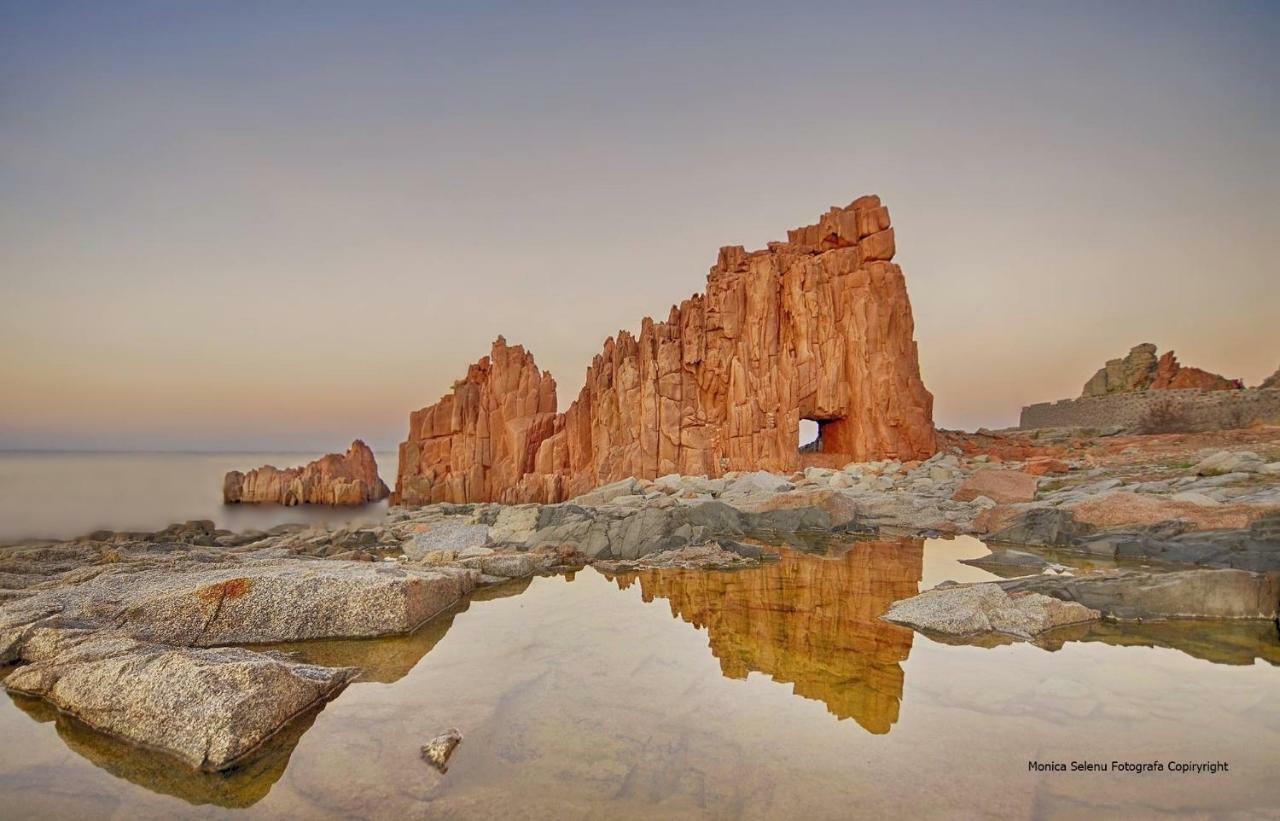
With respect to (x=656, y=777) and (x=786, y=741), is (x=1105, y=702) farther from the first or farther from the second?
(x=656, y=777)

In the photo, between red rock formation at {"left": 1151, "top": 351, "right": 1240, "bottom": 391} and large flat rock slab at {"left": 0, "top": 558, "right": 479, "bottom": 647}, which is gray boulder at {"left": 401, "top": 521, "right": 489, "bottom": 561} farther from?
red rock formation at {"left": 1151, "top": 351, "right": 1240, "bottom": 391}

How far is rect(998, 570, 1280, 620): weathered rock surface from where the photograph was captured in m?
8.45

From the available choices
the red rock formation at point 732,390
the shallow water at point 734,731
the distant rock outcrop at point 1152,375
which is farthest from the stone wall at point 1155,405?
the shallow water at point 734,731

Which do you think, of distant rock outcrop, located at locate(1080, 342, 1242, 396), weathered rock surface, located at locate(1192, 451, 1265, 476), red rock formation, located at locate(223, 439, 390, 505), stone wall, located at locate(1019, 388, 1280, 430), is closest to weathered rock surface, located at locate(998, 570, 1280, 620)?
weathered rock surface, located at locate(1192, 451, 1265, 476)

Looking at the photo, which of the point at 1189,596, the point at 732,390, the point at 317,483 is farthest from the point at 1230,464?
the point at 317,483

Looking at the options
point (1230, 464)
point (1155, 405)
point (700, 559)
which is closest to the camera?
point (700, 559)

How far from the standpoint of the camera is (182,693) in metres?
5.20

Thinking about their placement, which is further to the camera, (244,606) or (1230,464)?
(1230,464)

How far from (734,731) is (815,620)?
157 inches

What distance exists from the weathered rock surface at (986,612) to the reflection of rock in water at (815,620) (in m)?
0.46

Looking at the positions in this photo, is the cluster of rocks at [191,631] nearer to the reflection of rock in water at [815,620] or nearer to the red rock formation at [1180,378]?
the reflection of rock in water at [815,620]

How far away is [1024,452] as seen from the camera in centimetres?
3172

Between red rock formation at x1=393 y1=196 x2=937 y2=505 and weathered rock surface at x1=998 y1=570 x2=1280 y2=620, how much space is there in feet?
76.0

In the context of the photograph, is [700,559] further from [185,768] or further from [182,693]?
[185,768]
